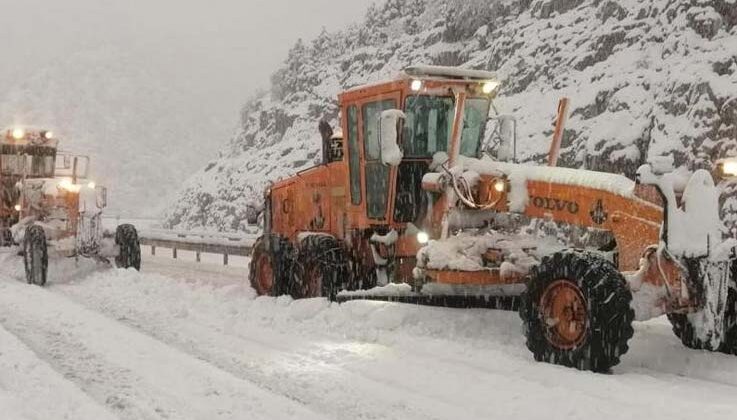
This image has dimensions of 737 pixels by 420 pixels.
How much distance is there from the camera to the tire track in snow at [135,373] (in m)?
5.38

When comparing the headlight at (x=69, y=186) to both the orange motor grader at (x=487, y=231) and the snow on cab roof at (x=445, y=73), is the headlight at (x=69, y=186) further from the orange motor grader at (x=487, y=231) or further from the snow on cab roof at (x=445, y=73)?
the snow on cab roof at (x=445, y=73)

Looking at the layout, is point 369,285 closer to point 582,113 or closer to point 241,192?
point 582,113

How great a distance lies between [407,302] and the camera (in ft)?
28.3

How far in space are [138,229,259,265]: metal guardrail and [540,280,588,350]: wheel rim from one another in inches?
490

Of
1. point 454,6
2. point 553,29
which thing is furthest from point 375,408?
point 454,6

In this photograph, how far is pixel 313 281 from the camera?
10438mm

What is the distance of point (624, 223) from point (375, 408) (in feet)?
9.33

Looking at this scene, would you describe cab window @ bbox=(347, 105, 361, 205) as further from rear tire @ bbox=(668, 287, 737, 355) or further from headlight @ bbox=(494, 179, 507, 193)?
rear tire @ bbox=(668, 287, 737, 355)

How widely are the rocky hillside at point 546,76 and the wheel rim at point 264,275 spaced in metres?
9.13

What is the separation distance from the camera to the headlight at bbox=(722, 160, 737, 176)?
6.37 metres

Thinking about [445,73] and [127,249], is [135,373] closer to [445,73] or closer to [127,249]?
[445,73]

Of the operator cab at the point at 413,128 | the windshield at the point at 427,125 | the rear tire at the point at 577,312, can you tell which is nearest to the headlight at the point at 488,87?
the operator cab at the point at 413,128

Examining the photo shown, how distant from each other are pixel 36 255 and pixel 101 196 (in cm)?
186

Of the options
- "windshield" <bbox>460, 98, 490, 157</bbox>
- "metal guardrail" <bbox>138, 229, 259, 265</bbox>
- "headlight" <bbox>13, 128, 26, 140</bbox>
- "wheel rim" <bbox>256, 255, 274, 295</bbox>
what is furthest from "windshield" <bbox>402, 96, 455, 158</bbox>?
"headlight" <bbox>13, 128, 26, 140</bbox>
